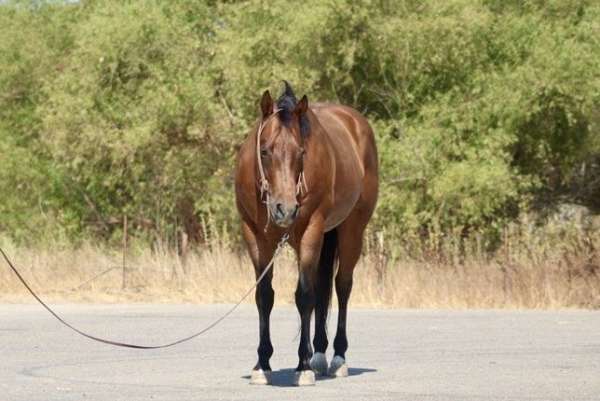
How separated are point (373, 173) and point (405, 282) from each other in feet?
29.8

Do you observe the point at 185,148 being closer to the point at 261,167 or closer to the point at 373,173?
the point at 373,173

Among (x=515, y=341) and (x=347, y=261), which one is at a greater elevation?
(x=347, y=261)

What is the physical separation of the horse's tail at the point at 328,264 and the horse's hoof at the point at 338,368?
27.6 inches

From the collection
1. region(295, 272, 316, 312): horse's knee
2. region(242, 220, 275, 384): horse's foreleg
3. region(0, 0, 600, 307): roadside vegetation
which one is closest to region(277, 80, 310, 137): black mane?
region(242, 220, 275, 384): horse's foreleg

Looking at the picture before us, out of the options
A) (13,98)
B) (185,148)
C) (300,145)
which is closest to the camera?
(300,145)

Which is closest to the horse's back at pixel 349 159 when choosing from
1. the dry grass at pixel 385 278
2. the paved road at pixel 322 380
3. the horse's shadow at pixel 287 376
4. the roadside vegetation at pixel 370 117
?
the horse's shadow at pixel 287 376

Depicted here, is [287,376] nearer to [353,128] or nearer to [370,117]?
[353,128]

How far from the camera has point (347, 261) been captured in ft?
43.0

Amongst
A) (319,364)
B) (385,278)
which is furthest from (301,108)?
(385,278)

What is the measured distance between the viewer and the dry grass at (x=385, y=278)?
21766 mm

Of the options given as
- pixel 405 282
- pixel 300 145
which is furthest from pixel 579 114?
pixel 300 145

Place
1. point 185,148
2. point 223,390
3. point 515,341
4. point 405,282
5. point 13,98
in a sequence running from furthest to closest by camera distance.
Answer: point 13,98, point 185,148, point 405,282, point 515,341, point 223,390

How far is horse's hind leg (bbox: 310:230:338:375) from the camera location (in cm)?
1212

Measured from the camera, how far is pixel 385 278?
22.9 m
